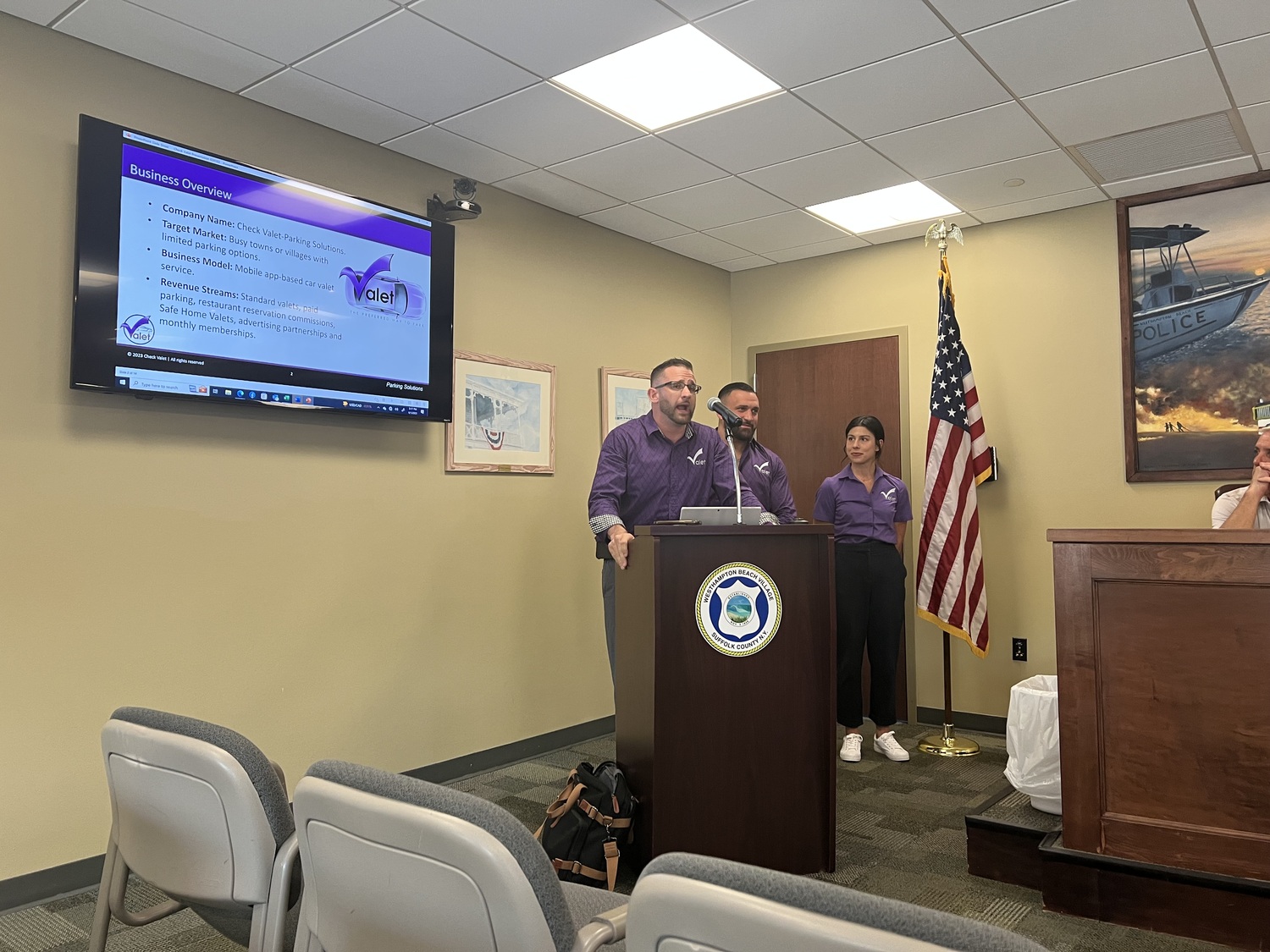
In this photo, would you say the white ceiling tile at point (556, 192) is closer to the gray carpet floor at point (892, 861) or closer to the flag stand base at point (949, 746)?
the gray carpet floor at point (892, 861)

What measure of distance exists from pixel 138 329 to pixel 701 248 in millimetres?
3331

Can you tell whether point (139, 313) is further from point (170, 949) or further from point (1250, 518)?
point (1250, 518)

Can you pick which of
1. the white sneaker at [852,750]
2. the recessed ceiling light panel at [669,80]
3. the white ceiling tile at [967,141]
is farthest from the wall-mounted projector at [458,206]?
the white sneaker at [852,750]

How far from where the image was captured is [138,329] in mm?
3035

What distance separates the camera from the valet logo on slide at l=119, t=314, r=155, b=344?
3008mm

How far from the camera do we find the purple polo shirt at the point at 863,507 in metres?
4.62

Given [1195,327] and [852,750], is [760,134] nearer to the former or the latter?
[1195,327]

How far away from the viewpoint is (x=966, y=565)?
4621 millimetres

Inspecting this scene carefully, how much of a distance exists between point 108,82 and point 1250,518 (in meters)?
4.12

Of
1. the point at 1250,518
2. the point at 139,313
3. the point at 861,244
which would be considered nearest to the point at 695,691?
the point at 1250,518

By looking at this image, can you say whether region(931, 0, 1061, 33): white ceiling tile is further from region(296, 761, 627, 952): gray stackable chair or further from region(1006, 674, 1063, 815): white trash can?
region(296, 761, 627, 952): gray stackable chair

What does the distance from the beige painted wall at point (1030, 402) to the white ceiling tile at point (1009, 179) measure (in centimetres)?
37

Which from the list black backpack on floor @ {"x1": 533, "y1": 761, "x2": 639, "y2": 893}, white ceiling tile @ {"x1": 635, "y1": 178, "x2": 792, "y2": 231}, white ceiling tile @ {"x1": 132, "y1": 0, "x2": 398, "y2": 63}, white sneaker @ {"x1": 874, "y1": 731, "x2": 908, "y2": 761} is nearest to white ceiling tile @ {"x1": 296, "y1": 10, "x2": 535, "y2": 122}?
white ceiling tile @ {"x1": 132, "y1": 0, "x2": 398, "y2": 63}

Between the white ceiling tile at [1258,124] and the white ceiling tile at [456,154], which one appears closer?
the white ceiling tile at [1258,124]
